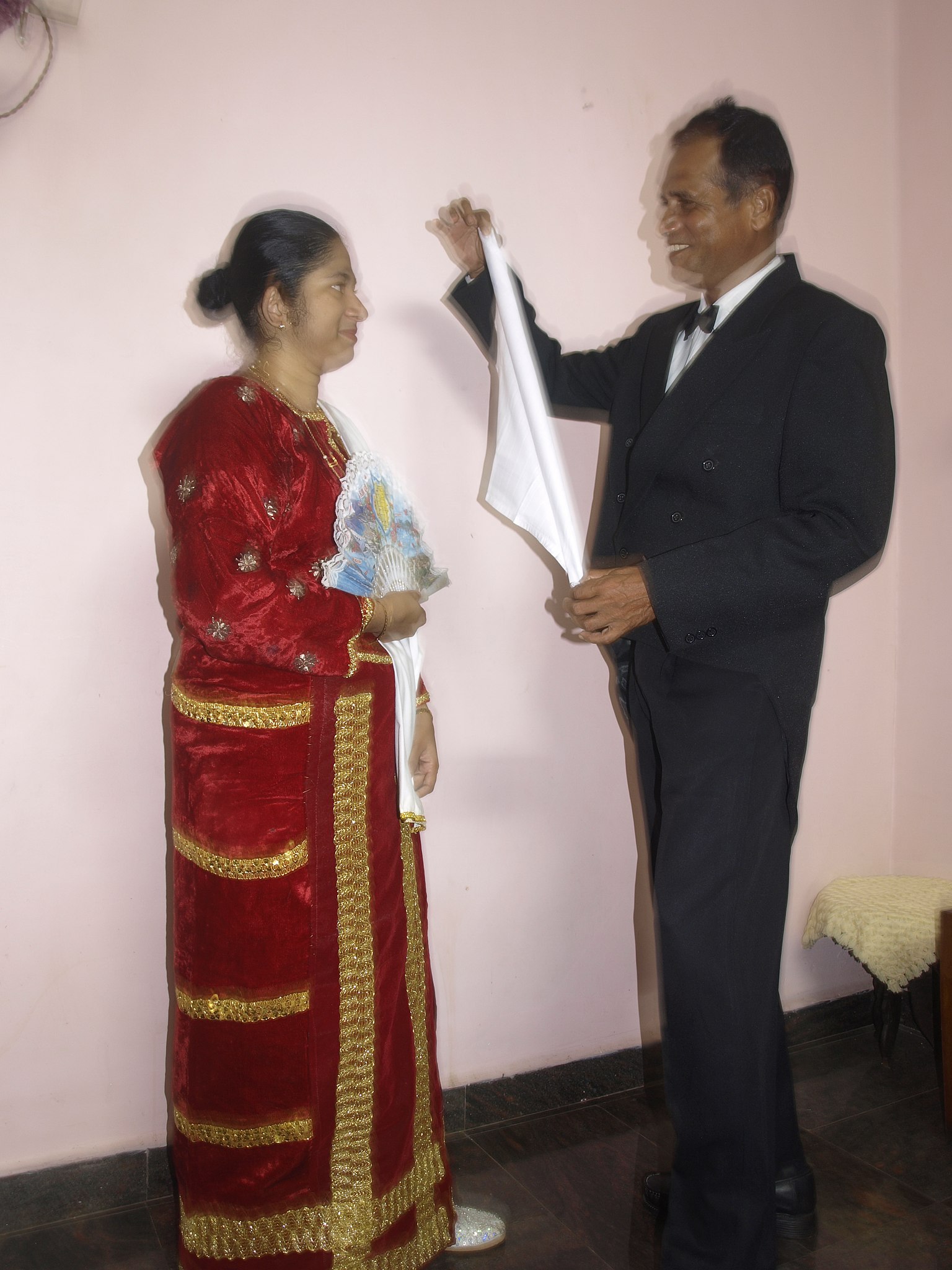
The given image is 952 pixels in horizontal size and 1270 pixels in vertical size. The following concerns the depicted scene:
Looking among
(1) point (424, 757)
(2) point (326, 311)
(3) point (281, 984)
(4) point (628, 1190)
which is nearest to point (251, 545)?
(2) point (326, 311)

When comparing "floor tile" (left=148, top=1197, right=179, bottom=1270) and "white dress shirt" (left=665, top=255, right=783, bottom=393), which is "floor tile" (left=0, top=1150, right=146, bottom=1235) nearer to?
"floor tile" (left=148, top=1197, right=179, bottom=1270)

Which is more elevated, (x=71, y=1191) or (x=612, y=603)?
(x=612, y=603)

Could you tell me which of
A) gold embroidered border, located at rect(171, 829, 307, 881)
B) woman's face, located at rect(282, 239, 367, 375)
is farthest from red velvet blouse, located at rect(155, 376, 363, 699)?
gold embroidered border, located at rect(171, 829, 307, 881)

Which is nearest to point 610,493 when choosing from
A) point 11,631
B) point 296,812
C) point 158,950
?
point 296,812

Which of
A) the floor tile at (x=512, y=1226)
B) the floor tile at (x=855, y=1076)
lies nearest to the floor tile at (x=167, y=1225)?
the floor tile at (x=512, y=1226)

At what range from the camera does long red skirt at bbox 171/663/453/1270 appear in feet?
4.65

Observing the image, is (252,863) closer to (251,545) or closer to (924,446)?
Result: (251,545)

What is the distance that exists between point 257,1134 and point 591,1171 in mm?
835

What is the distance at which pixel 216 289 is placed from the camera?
1534mm

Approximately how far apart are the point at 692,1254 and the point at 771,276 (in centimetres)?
157

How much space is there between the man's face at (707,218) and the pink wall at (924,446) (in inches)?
42.5

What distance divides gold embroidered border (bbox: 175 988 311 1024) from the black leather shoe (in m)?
0.83

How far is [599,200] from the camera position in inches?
86.3

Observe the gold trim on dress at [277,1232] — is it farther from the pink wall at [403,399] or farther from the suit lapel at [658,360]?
the suit lapel at [658,360]
